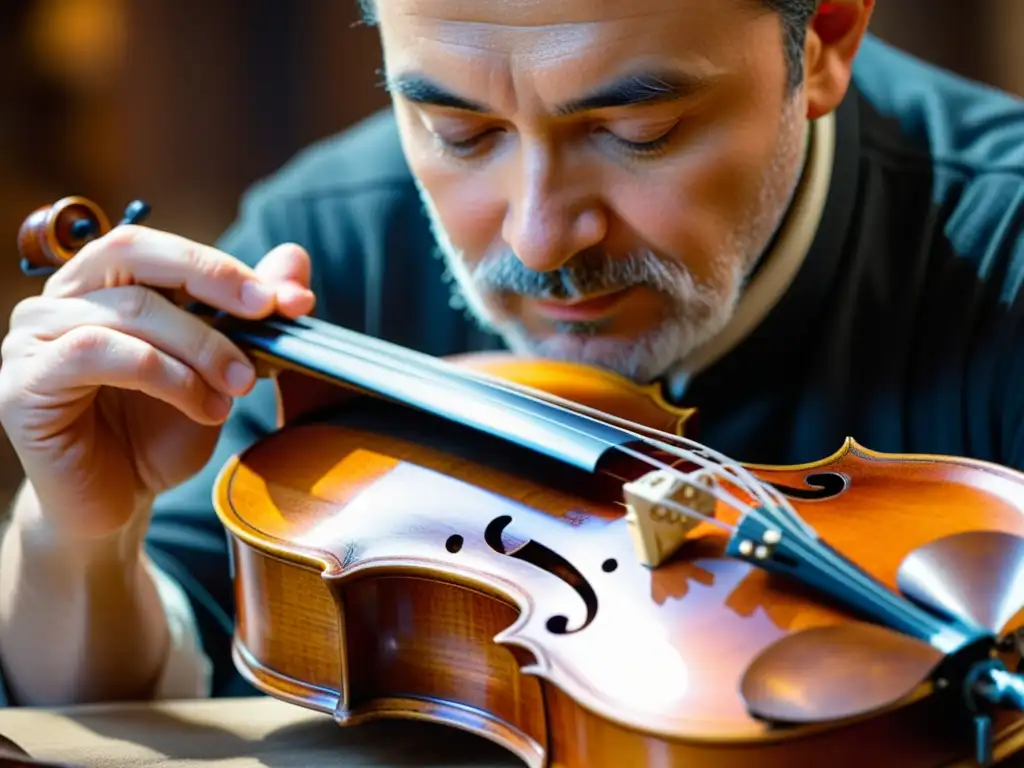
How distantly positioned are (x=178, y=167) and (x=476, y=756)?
1.69 metres

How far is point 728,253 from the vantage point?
3.28 ft

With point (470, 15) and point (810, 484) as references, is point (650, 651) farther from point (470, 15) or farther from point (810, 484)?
point (470, 15)

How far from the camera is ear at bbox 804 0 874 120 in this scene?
3.36 feet

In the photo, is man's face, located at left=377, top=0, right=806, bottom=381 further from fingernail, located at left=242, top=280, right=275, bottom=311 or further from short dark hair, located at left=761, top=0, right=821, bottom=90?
fingernail, located at left=242, top=280, right=275, bottom=311

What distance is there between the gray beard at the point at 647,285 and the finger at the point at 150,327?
23 cm

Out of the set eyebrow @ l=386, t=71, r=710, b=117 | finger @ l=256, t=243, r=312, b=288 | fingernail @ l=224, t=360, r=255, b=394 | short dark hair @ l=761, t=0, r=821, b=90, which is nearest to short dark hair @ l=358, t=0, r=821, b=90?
short dark hair @ l=761, t=0, r=821, b=90

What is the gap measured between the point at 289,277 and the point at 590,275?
25 centimetres

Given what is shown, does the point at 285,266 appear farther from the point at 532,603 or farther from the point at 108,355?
the point at 532,603

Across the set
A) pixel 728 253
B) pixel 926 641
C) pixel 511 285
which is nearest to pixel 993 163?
pixel 728 253

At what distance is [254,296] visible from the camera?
92 centimetres

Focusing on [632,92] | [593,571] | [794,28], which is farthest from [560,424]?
[794,28]

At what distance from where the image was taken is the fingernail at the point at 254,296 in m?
0.92

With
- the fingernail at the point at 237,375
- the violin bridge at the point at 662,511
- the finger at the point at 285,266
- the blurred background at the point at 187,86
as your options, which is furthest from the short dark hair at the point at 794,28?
the blurred background at the point at 187,86

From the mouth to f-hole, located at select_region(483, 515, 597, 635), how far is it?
28 centimetres
